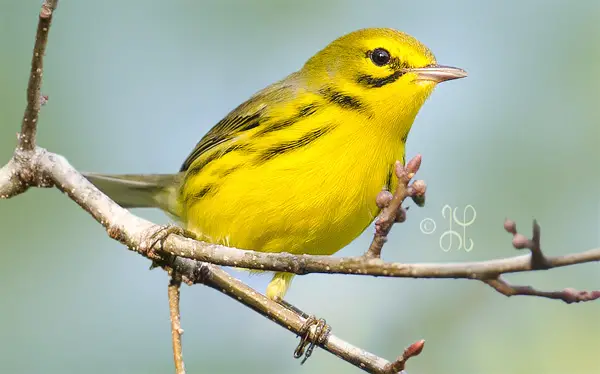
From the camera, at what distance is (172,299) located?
380 centimetres

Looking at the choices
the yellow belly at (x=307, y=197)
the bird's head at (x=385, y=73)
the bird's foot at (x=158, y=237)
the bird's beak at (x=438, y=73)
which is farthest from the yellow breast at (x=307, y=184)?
the bird's foot at (x=158, y=237)

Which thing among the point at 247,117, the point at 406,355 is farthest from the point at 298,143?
the point at 406,355

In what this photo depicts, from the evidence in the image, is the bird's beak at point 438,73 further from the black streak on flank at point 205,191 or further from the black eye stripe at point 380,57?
the black streak on flank at point 205,191

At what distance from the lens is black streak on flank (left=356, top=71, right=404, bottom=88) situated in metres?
4.57

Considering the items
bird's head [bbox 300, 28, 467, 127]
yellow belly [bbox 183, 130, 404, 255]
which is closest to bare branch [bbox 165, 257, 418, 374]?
yellow belly [bbox 183, 130, 404, 255]

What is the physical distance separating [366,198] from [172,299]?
1251 millimetres

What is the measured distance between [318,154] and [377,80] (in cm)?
70

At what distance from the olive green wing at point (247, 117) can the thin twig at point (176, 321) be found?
1.31 meters

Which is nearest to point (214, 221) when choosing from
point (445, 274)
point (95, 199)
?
point (95, 199)

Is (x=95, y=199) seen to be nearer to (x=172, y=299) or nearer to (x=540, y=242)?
(x=172, y=299)

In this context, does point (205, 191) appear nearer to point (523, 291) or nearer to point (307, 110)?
point (307, 110)

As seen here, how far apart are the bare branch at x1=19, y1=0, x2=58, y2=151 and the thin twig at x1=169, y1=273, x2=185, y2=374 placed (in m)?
1.13

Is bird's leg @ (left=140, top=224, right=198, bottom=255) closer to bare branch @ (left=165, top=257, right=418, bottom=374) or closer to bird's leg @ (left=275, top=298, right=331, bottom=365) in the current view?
bare branch @ (left=165, top=257, right=418, bottom=374)

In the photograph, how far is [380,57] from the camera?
4695 mm
